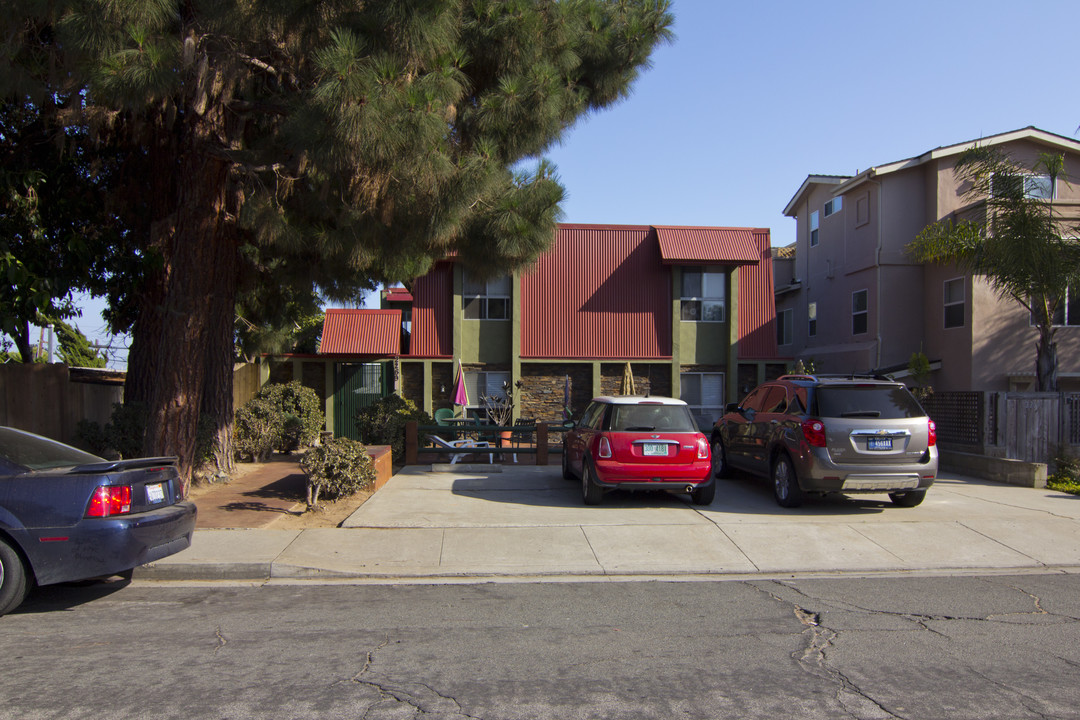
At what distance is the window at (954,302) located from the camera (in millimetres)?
19000

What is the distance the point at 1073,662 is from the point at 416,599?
15.6 ft

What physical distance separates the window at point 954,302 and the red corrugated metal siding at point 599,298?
24.1 ft

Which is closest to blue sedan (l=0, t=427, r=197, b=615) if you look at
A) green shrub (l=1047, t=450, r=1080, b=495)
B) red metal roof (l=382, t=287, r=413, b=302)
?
green shrub (l=1047, t=450, r=1080, b=495)

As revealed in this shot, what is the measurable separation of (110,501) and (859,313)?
67.2ft

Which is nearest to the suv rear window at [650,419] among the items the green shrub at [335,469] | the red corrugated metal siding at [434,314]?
the green shrub at [335,469]

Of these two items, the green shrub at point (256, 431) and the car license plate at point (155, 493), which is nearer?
the car license plate at point (155, 493)

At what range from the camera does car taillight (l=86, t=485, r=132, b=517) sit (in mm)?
5871

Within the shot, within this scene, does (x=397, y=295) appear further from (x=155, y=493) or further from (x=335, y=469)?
(x=155, y=493)

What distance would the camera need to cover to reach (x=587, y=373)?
2302 cm

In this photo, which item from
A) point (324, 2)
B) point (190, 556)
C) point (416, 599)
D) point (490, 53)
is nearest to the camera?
point (416, 599)

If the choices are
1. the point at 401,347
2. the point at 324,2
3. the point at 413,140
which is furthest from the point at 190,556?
the point at 401,347

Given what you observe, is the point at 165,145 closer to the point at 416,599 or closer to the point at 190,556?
the point at 190,556

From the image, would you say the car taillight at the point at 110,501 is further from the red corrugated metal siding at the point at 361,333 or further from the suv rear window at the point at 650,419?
the red corrugated metal siding at the point at 361,333

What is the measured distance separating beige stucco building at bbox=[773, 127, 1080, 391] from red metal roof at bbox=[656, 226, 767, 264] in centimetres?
291
